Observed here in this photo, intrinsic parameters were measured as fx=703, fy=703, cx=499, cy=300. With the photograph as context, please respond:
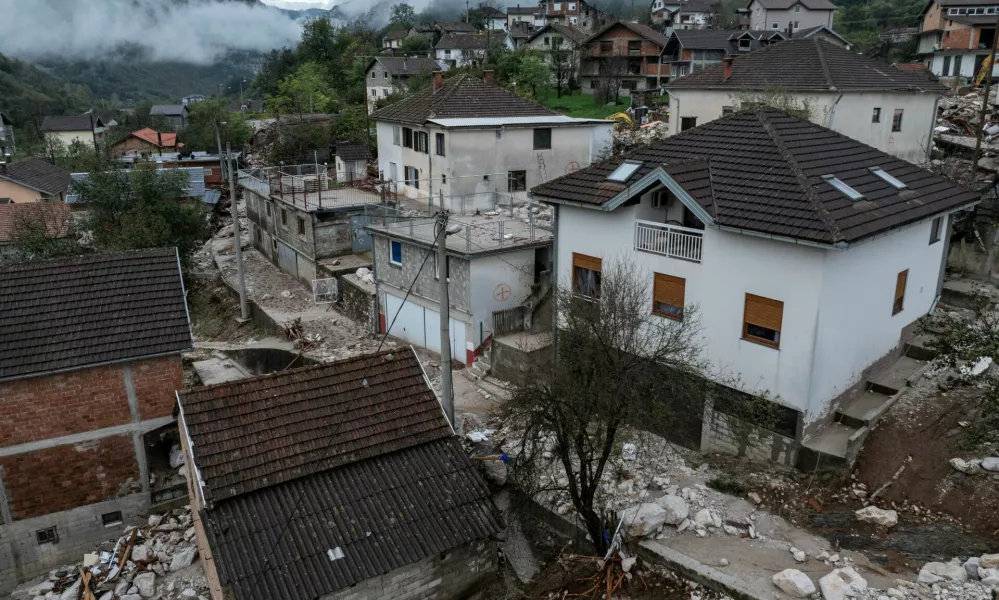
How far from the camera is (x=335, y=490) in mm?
12367

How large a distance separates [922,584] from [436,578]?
25.4 ft

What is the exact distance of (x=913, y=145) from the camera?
32.3 m

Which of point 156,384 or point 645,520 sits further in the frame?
point 156,384

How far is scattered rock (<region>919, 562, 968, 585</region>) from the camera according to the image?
34.7 feet

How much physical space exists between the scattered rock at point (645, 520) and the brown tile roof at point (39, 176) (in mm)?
51181

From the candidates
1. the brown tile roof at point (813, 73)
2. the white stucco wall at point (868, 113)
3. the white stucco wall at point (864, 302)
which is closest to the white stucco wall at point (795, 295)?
the white stucco wall at point (864, 302)

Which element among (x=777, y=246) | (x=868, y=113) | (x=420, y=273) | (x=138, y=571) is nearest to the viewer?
(x=777, y=246)

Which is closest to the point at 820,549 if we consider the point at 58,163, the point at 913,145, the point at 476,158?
the point at 476,158

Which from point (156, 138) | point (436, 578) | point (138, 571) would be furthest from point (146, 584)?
point (156, 138)

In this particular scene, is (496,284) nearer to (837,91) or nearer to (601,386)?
(601,386)

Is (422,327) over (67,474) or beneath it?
over

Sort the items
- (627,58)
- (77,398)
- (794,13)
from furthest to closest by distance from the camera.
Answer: (794,13), (627,58), (77,398)

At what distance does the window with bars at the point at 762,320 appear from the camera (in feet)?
47.5

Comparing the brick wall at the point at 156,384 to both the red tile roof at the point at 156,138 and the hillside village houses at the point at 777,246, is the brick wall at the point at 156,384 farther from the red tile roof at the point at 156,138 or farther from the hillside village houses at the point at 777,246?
the red tile roof at the point at 156,138
